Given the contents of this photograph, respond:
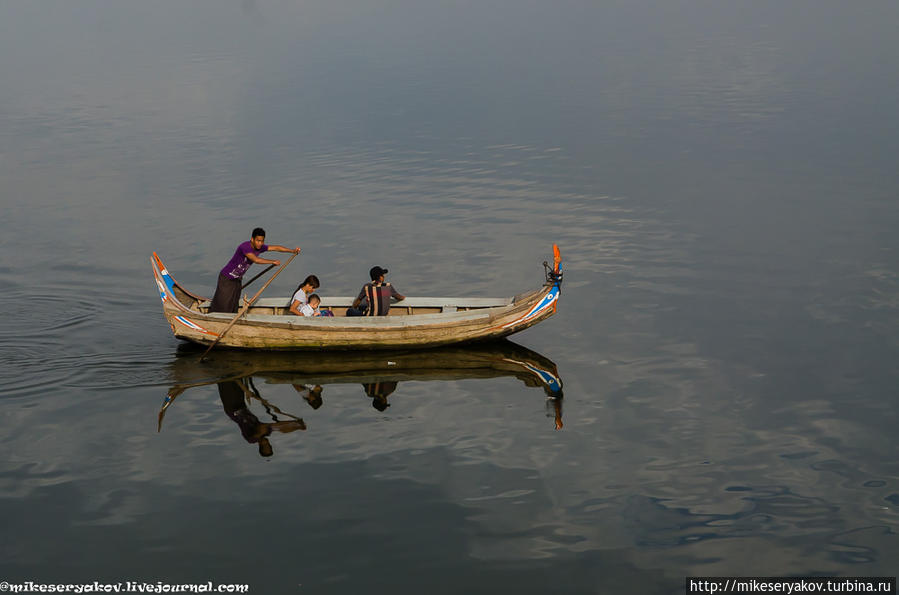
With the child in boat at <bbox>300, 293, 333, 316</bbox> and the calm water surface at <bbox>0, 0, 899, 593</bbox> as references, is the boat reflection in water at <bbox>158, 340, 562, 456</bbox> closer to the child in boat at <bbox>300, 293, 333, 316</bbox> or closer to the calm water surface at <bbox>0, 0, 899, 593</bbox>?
the calm water surface at <bbox>0, 0, 899, 593</bbox>

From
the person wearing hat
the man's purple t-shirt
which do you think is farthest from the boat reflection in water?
the man's purple t-shirt

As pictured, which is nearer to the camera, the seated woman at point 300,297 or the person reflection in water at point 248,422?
the person reflection in water at point 248,422

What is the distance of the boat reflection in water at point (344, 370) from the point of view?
47.4ft

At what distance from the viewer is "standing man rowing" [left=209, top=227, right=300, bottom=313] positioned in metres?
16.1

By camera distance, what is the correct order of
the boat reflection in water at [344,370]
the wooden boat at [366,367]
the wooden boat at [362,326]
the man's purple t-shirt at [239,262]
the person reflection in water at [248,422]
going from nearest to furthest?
the person reflection in water at [248,422]
the boat reflection in water at [344,370]
the wooden boat at [366,367]
the wooden boat at [362,326]
the man's purple t-shirt at [239,262]

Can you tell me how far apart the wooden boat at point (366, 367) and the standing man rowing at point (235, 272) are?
0.89 metres

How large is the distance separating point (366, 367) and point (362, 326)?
69 cm

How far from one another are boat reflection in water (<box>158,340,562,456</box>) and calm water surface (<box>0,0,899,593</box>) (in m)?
0.07

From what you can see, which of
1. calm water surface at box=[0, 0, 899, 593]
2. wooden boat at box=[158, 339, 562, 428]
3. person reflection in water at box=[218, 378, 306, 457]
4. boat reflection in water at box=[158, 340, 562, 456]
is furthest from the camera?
wooden boat at box=[158, 339, 562, 428]

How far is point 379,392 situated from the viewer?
1464 centimetres

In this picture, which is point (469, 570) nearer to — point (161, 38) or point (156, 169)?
point (156, 169)

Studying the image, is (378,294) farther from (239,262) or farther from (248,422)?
(248,422)

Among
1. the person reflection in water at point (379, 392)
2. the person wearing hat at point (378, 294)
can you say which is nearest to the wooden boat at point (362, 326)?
the person wearing hat at point (378, 294)

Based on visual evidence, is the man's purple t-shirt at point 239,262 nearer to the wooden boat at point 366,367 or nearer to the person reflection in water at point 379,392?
the wooden boat at point 366,367
